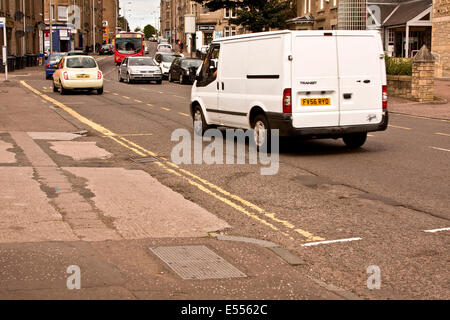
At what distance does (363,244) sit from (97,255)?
2.55 metres

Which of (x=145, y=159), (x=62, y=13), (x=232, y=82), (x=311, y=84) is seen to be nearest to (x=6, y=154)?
(x=145, y=159)

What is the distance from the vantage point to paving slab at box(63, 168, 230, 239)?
711cm

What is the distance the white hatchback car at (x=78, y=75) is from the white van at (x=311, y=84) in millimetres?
15892

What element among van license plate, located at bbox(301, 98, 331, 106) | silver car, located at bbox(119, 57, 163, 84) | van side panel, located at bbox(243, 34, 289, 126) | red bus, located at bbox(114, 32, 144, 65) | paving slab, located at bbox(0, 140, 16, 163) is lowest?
paving slab, located at bbox(0, 140, 16, 163)

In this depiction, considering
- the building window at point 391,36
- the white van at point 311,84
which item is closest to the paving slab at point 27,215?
the white van at point 311,84

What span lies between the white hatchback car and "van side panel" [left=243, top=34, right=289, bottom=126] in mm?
16348

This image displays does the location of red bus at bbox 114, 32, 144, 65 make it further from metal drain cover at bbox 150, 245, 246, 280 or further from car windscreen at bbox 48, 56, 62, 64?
metal drain cover at bbox 150, 245, 246, 280

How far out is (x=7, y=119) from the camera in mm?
18234

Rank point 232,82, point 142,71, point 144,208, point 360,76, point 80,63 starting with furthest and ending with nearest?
1. point 142,71
2. point 80,63
3. point 232,82
4. point 360,76
5. point 144,208

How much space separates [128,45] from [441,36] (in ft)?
112

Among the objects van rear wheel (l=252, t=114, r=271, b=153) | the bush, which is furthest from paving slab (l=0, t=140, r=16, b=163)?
the bush

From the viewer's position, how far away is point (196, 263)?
591 cm

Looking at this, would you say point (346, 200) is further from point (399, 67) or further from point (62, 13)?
point (62, 13)
